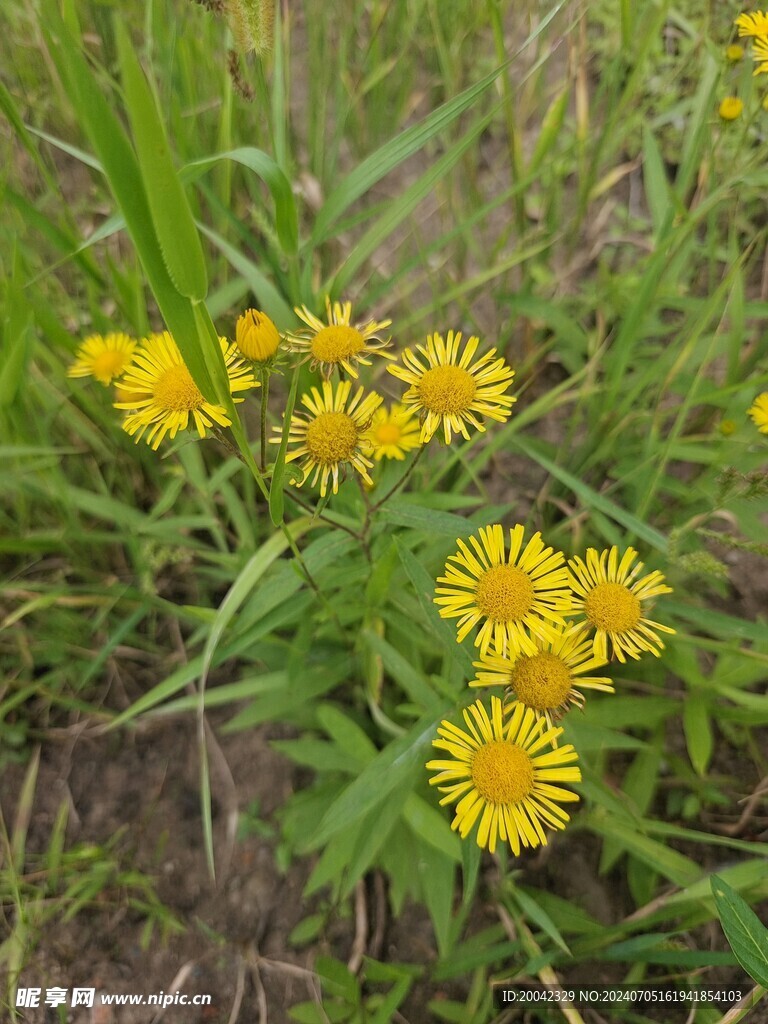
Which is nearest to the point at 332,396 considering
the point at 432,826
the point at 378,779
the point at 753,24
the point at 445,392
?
the point at 445,392

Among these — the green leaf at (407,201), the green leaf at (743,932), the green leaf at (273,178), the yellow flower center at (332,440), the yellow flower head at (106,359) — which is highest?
the green leaf at (407,201)

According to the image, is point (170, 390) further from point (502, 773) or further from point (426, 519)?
point (502, 773)

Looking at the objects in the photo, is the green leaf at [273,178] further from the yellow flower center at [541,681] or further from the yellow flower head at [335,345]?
the yellow flower center at [541,681]

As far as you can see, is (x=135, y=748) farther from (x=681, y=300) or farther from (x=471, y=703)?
(x=681, y=300)

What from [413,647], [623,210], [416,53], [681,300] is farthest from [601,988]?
[416,53]

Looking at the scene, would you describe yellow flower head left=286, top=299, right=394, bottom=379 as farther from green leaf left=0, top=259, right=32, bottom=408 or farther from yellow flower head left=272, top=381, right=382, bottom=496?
green leaf left=0, top=259, right=32, bottom=408

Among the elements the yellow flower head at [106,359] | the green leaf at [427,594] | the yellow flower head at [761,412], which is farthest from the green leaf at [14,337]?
the yellow flower head at [761,412]
